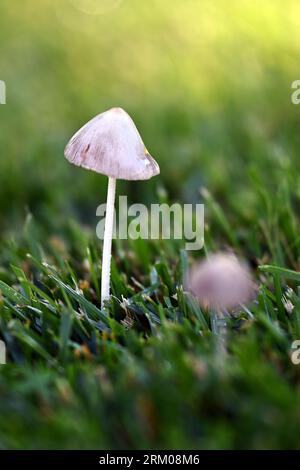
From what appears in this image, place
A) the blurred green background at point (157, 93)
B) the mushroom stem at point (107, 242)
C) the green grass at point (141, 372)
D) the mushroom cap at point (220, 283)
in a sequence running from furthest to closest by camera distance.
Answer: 1. the blurred green background at point (157, 93)
2. the mushroom stem at point (107, 242)
3. the mushroom cap at point (220, 283)
4. the green grass at point (141, 372)

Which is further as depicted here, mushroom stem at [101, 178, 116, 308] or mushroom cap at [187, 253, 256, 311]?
mushroom stem at [101, 178, 116, 308]

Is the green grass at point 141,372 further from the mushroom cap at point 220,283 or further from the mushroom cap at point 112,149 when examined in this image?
the mushroom cap at point 112,149

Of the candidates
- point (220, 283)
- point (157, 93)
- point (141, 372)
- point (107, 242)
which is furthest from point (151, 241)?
point (157, 93)

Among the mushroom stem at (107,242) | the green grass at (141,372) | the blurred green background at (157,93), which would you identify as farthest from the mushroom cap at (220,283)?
the blurred green background at (157,93)

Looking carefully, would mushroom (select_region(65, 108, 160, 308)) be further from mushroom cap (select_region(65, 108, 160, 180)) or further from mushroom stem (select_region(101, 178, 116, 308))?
mushroom stem (select_region(101, 178, 116, 308))

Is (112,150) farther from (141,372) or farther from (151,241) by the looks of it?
(151,241)

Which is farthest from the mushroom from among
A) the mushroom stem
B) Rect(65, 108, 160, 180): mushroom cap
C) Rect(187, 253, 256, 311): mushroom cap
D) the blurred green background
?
the blurred green background

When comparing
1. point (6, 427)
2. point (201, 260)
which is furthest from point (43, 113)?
point (6, 427)
